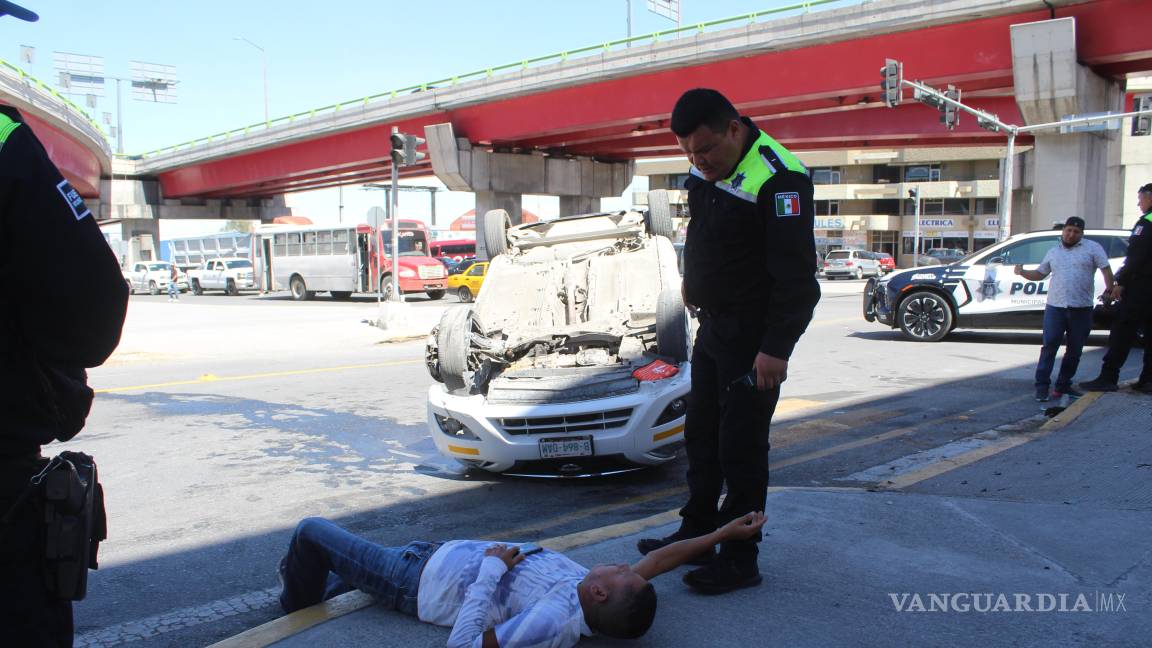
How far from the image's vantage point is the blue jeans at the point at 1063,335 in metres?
7.84

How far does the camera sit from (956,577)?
11.6 feet

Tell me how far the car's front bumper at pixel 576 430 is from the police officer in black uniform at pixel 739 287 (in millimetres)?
1792

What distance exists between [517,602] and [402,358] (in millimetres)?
11036

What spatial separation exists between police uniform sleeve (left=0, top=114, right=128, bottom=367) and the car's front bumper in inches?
147

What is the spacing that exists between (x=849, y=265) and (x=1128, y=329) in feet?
129

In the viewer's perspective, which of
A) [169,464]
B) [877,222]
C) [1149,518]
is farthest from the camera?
[877,222]

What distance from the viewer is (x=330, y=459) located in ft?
22.1

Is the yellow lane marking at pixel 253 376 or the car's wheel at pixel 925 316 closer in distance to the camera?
the yellow lane marking at pixel 253 376

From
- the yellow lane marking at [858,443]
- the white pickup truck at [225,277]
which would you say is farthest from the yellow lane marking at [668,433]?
the white pickup truck at [225,277]

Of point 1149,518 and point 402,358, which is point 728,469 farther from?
point 402,358

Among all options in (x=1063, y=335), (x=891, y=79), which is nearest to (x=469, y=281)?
(x=891, y=79)

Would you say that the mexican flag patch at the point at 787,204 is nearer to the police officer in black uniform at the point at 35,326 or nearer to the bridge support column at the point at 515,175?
the police officer in black uniform at the point at 35,326

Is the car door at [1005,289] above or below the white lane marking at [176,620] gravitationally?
above

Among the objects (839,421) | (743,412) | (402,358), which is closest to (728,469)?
(743,412)
